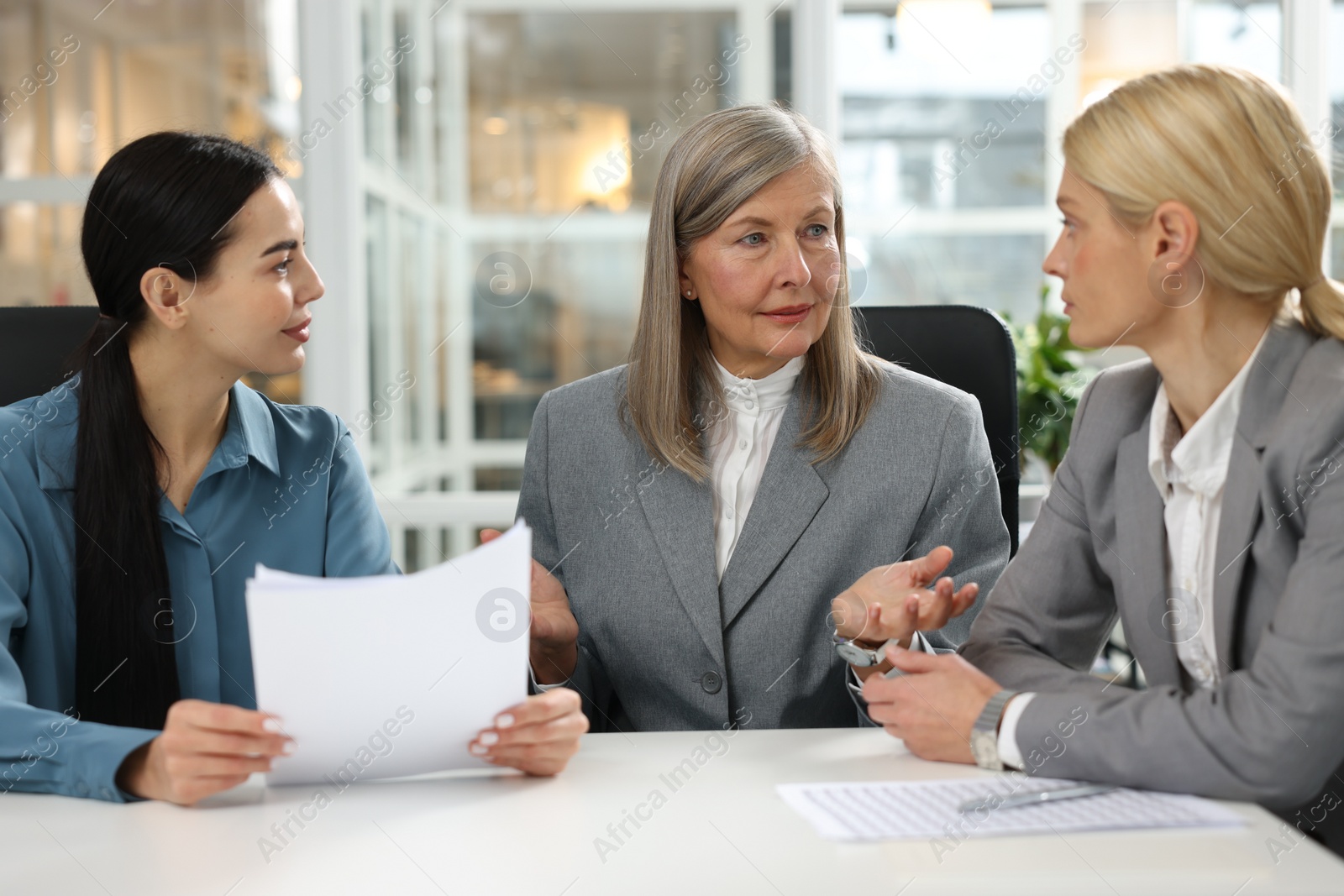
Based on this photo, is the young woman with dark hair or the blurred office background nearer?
the young woman with dark hair

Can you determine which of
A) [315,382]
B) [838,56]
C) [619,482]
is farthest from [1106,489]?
[315,382]

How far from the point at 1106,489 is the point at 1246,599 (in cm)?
22

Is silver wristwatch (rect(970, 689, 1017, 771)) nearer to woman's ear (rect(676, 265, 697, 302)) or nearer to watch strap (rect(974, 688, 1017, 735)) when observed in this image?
watch strap (rect(974, 688, 1017, 735))

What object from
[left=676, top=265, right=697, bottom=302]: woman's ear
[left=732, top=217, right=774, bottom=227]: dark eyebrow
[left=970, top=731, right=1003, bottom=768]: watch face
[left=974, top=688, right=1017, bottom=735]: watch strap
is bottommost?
[left=970, top=731, right=1003, bottom=768]: watch face

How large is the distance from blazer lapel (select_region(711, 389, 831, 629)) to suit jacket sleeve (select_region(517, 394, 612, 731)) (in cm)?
23

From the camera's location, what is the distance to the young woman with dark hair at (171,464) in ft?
4.64

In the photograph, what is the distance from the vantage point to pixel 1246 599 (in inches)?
47.9

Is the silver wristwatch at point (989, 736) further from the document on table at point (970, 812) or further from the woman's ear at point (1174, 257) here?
the woman's ear at point (1174, 257)

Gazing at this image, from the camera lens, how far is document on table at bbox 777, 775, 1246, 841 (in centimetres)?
95

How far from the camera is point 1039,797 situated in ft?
3.34

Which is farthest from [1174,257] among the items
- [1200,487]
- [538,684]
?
[538,684]

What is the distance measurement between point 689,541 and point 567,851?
Answer: 79 centimetres

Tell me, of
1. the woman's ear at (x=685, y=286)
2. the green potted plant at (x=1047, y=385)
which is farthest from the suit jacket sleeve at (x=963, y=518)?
the green potted plant at (x=1047, y=385)

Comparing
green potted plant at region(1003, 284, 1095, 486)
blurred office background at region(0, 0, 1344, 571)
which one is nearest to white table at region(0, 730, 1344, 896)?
green potted plant at region(1003, 284, 1095, 486)
